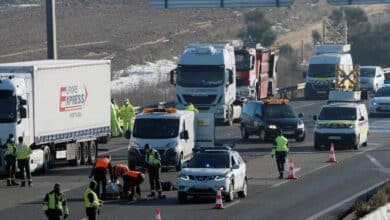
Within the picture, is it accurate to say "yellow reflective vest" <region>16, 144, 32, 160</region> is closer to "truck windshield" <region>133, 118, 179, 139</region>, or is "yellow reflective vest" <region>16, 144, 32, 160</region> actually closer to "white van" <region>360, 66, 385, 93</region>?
"truck windshield" <region>133, 118, 179, 139</region>

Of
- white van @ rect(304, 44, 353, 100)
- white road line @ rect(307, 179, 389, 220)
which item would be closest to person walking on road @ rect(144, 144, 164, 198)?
white road line @ rect(307, 179, 389, 220)

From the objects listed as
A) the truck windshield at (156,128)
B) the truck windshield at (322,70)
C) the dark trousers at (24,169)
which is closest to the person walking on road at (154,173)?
the dark trousers at (24,169)

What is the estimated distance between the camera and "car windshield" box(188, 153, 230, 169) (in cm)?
3312

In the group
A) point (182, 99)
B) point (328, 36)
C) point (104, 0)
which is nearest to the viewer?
point (182, 99)

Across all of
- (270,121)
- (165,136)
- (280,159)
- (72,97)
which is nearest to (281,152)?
(280,159)

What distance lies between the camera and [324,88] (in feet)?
249

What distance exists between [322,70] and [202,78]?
19127mm

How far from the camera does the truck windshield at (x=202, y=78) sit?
189 feet

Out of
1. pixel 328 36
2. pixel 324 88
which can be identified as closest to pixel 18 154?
pixel 324 88

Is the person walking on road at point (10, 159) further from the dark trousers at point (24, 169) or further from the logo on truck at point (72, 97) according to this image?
the logo on truck at point (72, 97)

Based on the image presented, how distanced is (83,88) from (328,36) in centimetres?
5338

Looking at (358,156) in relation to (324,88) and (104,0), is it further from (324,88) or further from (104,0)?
(104,0)

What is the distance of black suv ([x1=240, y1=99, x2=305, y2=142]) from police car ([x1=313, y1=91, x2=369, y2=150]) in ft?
5.91

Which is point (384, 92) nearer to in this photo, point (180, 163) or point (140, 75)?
point (180, 163)
